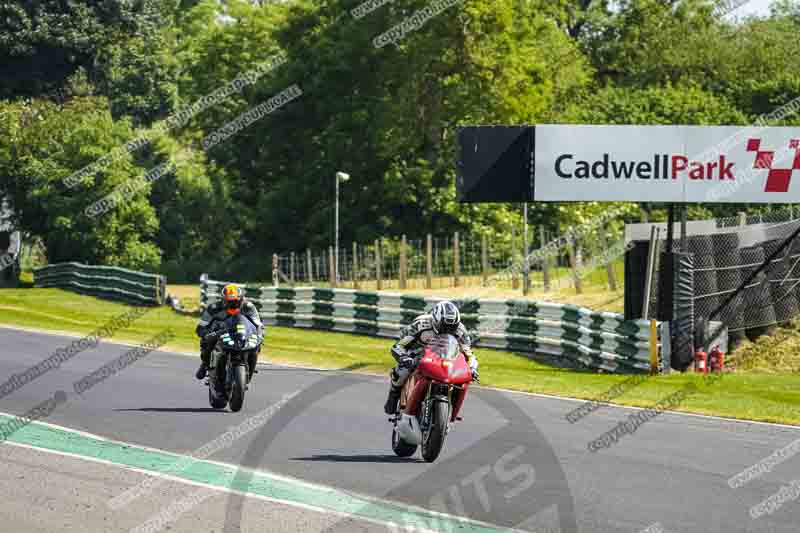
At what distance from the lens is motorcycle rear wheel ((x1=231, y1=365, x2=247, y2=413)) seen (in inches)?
683

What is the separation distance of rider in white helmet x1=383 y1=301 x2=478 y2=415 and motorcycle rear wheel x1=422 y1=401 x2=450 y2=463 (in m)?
0.50

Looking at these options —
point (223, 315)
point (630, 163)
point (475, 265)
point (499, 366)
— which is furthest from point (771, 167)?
point (475, 265)

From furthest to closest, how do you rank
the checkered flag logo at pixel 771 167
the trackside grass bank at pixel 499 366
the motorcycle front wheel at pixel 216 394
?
1. the checkered flag logo at pixel 771 167
2. the trackside grass bank at pixel 499 366
3. the motorcycle front wheel at pixel 216 394

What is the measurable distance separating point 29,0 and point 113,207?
19.1m

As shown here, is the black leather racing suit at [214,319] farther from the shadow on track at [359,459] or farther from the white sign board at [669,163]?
the white sign board at [669,163]

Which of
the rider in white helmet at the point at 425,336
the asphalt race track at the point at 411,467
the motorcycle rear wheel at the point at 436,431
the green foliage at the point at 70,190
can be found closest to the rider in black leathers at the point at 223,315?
the asphalt race track at the point at 411,467

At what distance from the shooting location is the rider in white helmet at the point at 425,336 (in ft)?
42.6

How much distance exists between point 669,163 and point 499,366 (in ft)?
16.9

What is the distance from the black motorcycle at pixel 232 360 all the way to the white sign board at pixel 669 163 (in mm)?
11363

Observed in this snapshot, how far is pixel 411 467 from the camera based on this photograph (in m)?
13.0

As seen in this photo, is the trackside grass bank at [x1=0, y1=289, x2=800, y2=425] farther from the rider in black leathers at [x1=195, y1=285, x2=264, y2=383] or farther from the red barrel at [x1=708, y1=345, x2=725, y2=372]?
the rider in black leathers at [x1=195, y1=285, x2=264, y2=383]

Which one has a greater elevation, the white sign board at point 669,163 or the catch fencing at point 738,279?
the white sign board at point 669,163

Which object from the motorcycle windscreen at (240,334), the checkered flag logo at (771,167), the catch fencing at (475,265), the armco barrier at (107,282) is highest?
the checkered flag logo at (771,167)

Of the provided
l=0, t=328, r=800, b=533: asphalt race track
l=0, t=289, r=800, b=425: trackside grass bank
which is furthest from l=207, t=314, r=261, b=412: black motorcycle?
l=0, t=289, r=800, b=425: trackside grass bank
